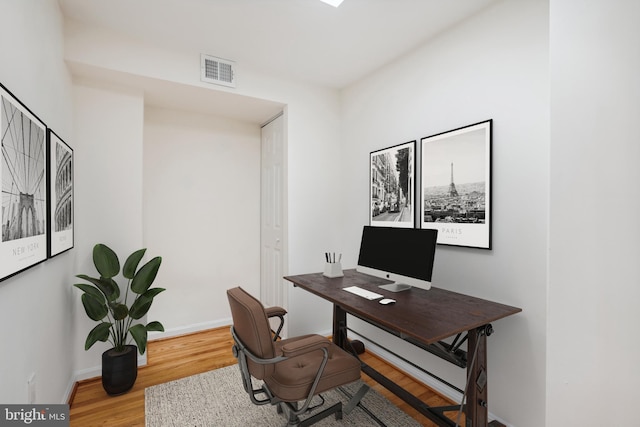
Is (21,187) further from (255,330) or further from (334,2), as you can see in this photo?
(334,2)

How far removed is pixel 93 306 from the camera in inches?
88.6

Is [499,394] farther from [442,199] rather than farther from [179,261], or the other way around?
[179,261]

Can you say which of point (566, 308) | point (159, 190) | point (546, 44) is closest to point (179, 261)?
point (159, 190)

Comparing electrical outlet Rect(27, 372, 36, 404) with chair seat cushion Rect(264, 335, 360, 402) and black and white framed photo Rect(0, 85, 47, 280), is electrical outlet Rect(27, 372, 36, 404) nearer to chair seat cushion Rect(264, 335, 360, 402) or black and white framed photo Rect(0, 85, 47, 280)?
black and white framed photo Rect(0, 85, 47, 280)

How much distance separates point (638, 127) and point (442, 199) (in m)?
1.39

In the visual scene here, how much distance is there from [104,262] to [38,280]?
2.40ft

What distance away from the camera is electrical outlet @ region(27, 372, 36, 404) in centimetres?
148

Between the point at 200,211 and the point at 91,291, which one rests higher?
the point at 200,211

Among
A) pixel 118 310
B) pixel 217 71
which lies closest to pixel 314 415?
pixel 118 310

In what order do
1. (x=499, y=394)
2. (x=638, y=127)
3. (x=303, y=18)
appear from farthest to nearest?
(x=303, y=18)
(x=499, y=394)
(x=638, y=127)

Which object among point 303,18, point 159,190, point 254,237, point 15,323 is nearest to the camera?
point 15,323

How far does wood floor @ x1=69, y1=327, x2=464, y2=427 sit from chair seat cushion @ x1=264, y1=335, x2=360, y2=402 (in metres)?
0.76

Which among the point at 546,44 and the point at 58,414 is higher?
the point at 546,44

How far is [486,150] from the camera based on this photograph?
6.73 ft
